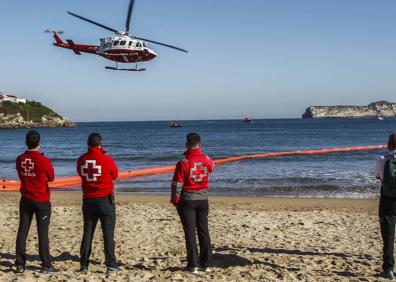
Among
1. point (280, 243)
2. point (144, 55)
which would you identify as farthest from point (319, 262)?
point (144, 55)

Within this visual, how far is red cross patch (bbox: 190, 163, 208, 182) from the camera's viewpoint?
6254 millimetres

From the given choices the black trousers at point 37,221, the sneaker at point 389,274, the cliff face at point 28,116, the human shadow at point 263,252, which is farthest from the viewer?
the cliff face at point 28,116

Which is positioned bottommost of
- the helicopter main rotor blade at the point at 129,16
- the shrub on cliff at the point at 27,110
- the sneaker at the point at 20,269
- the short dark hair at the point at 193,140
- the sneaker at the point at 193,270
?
the sneaker at the point at 20,269

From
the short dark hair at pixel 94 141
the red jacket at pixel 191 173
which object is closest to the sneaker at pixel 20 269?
the short dark hair at pixel 94 141

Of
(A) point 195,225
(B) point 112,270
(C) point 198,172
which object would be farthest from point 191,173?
(B) point 112,270

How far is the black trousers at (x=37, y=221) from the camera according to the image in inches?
252

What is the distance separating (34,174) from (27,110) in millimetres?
166436

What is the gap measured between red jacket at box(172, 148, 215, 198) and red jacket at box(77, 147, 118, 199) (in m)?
0.87

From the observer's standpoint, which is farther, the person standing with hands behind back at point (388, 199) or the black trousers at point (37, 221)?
the black trousers at point (37, 221)

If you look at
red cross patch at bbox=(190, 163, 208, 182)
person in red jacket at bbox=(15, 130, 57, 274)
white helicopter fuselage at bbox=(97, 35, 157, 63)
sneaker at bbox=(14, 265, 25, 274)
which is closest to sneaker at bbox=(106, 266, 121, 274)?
person in red jacket at bbox=(15, 130, 57, 274)

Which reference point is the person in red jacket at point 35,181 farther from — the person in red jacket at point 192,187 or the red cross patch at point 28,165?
the person in red jacket at point 192,187

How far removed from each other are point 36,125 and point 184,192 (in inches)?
6468

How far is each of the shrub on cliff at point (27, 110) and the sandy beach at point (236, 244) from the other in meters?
156

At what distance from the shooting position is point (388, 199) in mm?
6184
